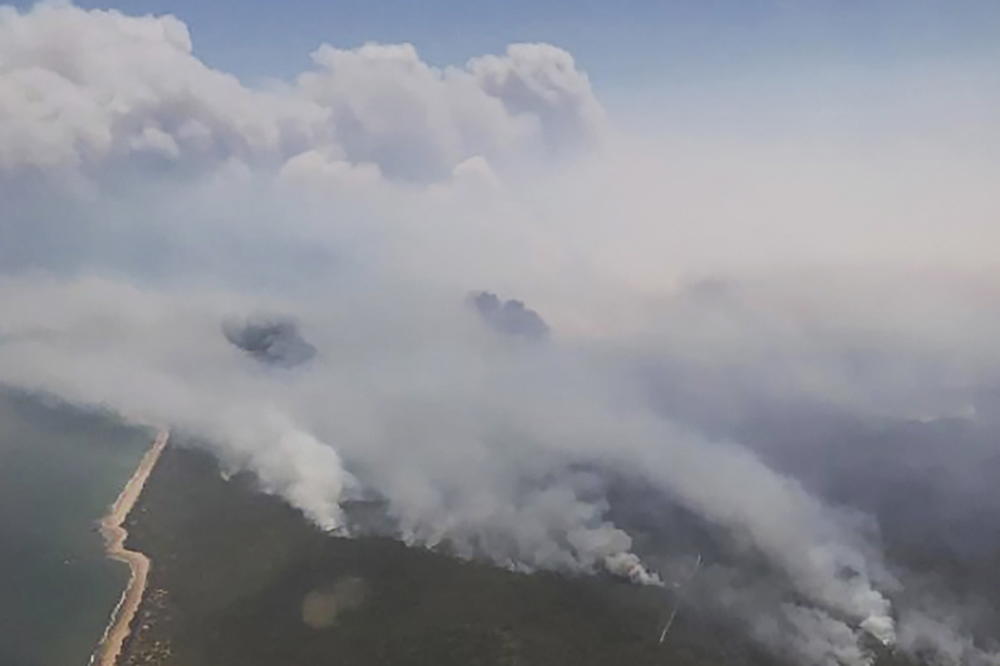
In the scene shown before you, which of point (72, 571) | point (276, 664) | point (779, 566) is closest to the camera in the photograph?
point (276, 664)

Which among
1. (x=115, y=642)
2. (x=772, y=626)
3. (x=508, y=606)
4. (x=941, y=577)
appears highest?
(x=941, y=577)

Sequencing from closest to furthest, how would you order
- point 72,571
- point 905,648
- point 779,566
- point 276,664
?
point 276,664
point 905,648
point 72,571
point 779,566

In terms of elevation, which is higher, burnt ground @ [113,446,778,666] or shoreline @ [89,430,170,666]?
burnt ground @ [113,446,778,666]

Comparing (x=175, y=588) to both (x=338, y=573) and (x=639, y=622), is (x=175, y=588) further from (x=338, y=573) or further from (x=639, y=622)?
(x=639, y=622)

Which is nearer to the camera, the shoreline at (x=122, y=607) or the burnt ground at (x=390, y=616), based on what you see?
the shoreline at (x=122, y=607)

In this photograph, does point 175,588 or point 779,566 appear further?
point 779,566

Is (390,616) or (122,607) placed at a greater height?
(390,616)

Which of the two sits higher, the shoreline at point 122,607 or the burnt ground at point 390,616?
the burnt ground at point 390,616

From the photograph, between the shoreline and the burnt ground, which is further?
the burnt ground

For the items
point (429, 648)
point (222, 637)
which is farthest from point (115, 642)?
point (429, 648)

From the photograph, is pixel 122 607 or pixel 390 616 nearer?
pixel 122 607

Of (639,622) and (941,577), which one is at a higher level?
(941,577)
